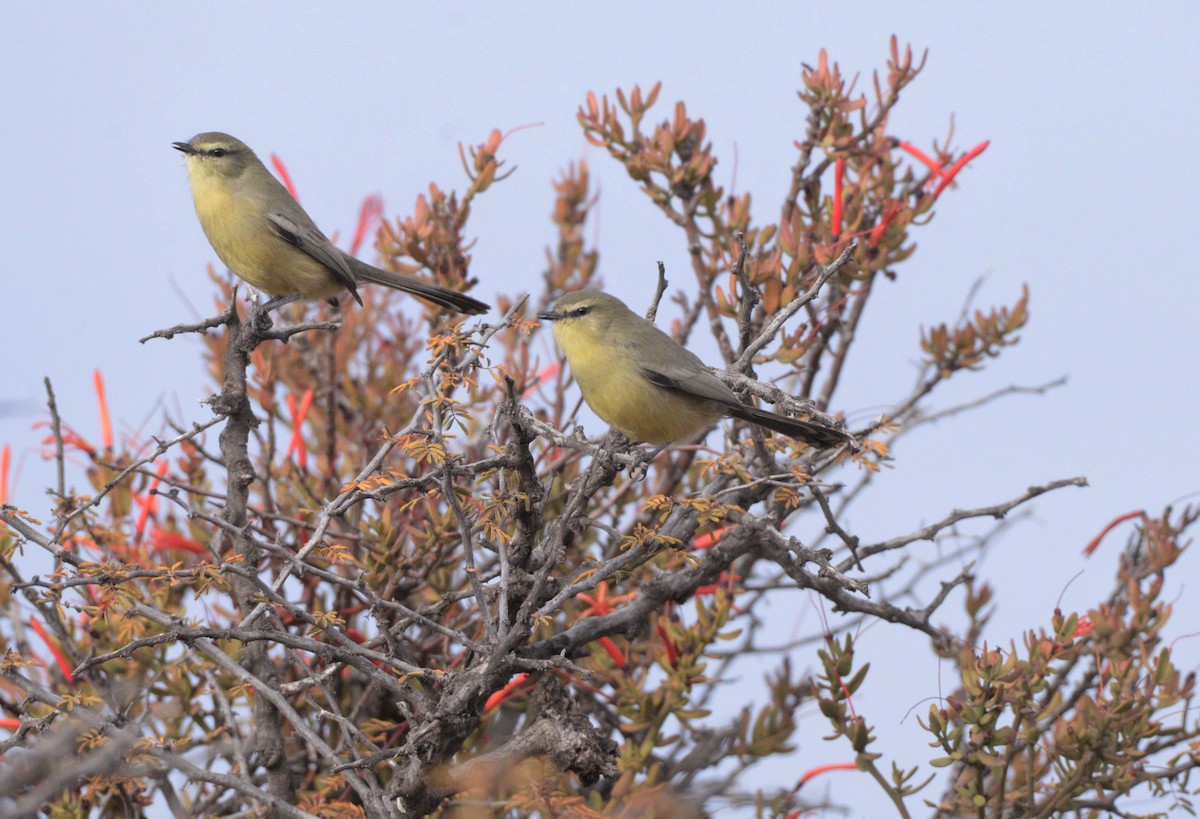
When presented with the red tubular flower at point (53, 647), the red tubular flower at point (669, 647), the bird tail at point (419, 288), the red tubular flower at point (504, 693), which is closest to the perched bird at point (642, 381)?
the bird tail at point (419, 288)

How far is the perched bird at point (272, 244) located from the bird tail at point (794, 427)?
0.98m

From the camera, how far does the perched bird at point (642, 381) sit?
10.8 feet

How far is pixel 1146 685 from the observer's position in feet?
9.51

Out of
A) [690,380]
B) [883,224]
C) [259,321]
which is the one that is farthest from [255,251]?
[883,224]

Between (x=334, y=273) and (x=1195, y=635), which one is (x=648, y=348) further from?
(x=1195, y=635)

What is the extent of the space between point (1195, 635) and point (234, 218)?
300 centimetres

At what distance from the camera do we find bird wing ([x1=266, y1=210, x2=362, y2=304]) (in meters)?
3.86

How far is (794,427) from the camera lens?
10.3 feet

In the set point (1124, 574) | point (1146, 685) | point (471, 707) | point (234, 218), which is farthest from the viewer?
point (234, 218)

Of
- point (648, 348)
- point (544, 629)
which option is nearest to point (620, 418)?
point (648, 348)

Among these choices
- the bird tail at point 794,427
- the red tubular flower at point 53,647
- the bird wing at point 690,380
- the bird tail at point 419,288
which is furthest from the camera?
the bird tail at point 419,288

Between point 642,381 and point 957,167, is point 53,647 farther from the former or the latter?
point 957,167

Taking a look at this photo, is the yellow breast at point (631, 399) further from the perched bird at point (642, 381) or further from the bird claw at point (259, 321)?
the bird claw at point (259, 321)

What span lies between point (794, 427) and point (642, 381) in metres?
0.44
